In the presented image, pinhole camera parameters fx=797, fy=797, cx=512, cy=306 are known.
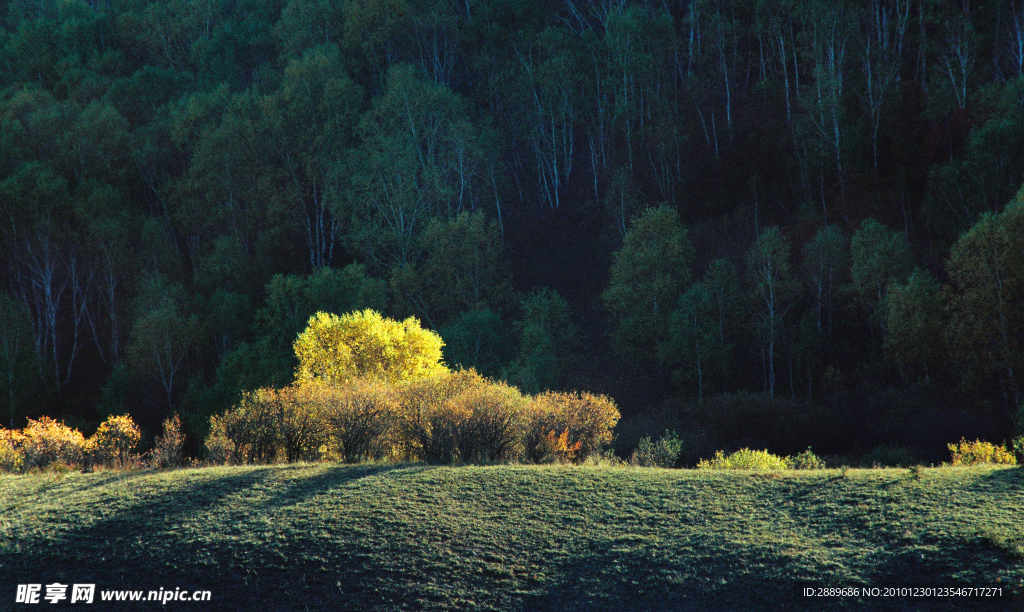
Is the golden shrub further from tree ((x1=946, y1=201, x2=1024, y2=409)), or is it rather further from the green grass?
tree ((x1=946, y1=201, x2=1024, y2=409))

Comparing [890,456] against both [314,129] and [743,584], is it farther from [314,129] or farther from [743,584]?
[314,129]

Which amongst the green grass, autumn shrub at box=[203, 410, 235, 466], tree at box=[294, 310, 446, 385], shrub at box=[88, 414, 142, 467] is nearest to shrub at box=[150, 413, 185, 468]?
autumn shrub at box=[203, 410, 235, 466]

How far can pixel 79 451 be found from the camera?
918 inches

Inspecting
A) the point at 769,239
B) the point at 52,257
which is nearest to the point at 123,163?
the point at 52,257

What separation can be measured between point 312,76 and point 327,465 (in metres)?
54.1

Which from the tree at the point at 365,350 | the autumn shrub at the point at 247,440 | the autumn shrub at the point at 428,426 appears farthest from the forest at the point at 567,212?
the autumn shrub at the point at 247,440

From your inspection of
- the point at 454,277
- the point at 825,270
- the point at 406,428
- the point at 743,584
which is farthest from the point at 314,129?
the point at 743,584

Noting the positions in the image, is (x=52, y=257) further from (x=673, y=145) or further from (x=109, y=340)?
(x=673, y=145)

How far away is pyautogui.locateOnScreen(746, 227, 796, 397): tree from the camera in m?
46.4

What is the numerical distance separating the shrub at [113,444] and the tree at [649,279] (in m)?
31.7

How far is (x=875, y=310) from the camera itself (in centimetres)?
4475

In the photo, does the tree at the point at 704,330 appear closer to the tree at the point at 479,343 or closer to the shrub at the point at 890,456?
the tree at the point at 479,343

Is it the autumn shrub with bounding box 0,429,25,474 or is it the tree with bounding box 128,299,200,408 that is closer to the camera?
the autumn shrub with bounding box 0,429,25,474

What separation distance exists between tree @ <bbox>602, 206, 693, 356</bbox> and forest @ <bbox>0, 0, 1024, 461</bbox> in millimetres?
201
